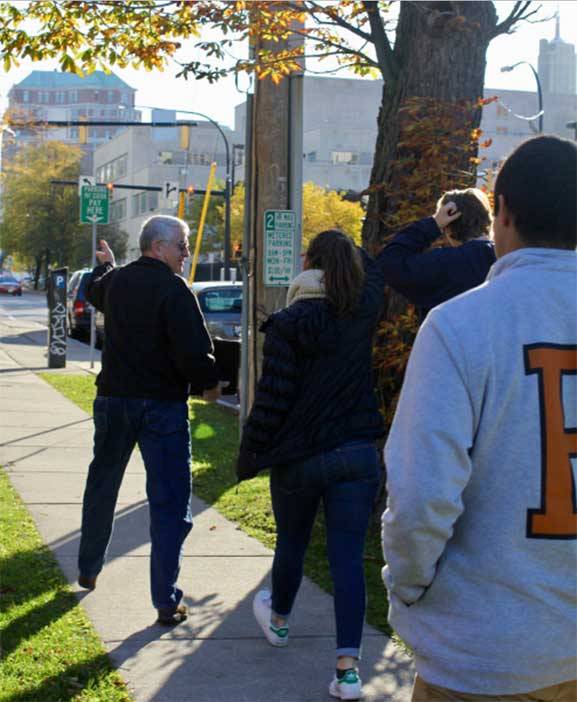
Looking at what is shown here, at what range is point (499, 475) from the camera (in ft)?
7.63

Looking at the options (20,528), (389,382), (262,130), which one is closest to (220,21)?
(262,130)

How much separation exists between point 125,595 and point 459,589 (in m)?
3.87

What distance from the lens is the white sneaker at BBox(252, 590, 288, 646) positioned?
511 cm

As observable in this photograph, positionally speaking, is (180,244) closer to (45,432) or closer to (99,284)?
(99,284)

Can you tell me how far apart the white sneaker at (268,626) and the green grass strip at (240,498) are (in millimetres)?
565

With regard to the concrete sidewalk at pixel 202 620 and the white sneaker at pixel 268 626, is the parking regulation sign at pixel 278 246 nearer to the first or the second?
the concrete sidewalk at pixel 202 620

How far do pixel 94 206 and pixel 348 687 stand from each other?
1511cm

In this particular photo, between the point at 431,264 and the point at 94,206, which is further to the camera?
the point at 94,206

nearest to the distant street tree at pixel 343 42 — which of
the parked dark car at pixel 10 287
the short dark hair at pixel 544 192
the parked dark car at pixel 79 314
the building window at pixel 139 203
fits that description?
the short dark hair at pixel 544 192

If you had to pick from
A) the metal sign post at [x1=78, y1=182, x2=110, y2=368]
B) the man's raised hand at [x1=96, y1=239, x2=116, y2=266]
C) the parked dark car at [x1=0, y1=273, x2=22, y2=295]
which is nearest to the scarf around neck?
the man's raised hand at [x1=96, y1=239, x2=116, y2=266]

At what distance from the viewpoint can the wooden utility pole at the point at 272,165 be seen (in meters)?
9.09

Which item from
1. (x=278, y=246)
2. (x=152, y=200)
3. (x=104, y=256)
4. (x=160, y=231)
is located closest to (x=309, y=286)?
(x=160, y=231)

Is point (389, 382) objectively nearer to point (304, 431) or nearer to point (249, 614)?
point (249, 614)

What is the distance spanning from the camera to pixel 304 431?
461 cm
